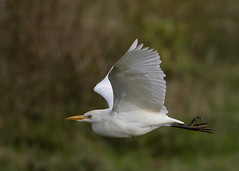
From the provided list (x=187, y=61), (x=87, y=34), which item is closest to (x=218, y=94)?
(x=187, y=61)

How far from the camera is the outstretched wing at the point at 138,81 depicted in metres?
4.12

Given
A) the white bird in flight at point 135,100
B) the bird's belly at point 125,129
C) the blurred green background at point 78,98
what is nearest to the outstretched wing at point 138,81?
the white bird in flight at point 135,100

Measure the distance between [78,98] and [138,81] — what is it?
171 inches

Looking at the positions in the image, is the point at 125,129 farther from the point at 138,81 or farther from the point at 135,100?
the point at 138,81

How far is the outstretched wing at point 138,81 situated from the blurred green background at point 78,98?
2.98 m

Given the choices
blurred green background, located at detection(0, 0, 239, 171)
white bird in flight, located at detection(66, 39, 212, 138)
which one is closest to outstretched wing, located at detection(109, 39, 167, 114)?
white bird in flight, located at detection(66, 39, 212, 138)

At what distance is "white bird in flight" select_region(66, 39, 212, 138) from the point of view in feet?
13.7

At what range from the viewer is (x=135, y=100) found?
4.52m

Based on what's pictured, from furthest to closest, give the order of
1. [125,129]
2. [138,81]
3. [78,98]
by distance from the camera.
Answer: [78,98] < [125,129] < [138,81]

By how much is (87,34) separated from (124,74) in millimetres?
4860

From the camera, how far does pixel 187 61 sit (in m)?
10.6

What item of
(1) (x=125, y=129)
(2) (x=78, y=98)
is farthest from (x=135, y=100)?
(2) (x=78, y=98)

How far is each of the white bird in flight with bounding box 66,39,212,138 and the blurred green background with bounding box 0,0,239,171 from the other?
114 inches

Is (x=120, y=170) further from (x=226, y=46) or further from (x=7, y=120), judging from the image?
(x=226, y=46)
